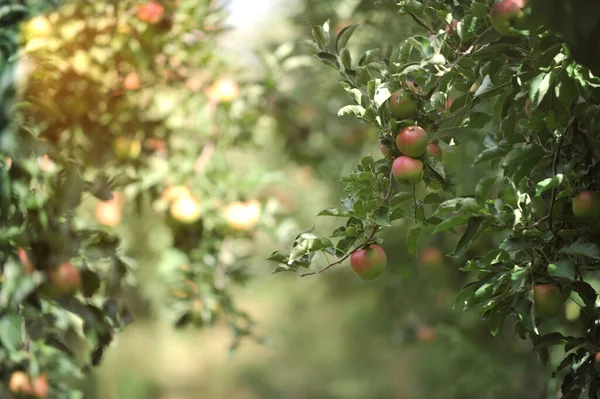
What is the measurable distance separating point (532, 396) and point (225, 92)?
6.11ft

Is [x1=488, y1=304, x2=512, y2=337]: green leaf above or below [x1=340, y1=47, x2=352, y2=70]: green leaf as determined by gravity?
below

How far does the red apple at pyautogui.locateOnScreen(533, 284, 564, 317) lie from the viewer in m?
1.22

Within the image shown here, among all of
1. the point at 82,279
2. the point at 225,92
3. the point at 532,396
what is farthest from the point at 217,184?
the point at 532,396

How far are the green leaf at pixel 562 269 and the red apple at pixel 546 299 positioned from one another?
0.07m

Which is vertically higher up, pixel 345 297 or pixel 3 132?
pixel 3 132

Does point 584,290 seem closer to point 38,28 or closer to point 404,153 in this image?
point 404,153

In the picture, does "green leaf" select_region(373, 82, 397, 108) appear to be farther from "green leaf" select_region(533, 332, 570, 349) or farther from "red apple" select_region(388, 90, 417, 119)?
"green leaf" select_region(533, 332, 570, 349)

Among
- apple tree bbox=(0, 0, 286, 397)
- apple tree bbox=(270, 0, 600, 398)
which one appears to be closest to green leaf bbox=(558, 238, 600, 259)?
apple tree bbox=(270, 0, 600, 398)

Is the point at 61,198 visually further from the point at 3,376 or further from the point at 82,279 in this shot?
the point at 3,376

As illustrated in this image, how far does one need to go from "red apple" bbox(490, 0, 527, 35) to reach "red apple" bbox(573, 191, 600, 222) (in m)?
0.34

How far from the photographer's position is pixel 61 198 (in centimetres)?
167

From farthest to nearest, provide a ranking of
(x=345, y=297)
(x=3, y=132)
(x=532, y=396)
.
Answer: (x=345, y=297) → (x=532, y=396) → (x=3, y=132)

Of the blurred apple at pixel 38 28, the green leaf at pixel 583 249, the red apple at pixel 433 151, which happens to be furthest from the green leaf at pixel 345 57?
the blurred apple at pixel 38 28

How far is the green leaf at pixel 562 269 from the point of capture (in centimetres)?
114
